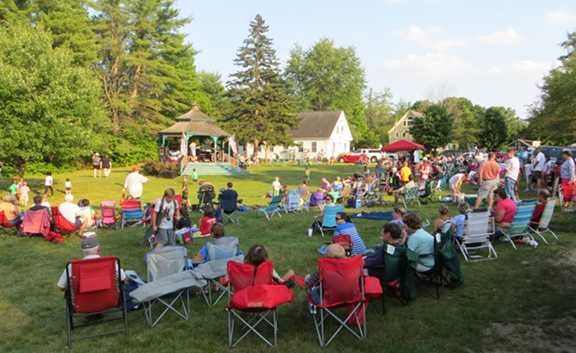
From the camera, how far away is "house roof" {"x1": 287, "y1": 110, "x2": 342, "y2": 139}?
5447 centimetres

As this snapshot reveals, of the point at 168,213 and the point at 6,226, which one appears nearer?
the point at 168,213

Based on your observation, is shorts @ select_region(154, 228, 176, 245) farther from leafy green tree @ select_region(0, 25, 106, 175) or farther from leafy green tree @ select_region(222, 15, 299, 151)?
leafy green tree @ select_region(222, 15, 299, 151)

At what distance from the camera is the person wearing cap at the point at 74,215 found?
9430 millimetres

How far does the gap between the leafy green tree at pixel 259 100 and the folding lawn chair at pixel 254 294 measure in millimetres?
36733

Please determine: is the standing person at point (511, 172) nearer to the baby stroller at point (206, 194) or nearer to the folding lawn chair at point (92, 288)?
the baby stroller at point (206, 194)

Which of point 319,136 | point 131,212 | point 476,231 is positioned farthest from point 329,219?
point 319,136

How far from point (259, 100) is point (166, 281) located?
3864 cm

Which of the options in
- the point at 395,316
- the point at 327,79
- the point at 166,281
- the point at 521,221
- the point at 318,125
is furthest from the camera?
the point at 327,79

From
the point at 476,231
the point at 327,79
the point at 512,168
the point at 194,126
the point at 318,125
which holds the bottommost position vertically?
the point at 476,231

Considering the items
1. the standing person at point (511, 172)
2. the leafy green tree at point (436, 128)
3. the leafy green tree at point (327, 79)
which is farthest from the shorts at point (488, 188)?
the leafy green tree at point (327, 79)

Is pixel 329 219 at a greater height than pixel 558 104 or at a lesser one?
lesser

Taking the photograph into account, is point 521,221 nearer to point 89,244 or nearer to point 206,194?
point 89,244

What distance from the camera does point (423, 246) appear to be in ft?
17.7

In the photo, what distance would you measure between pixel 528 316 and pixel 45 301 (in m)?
6.29
